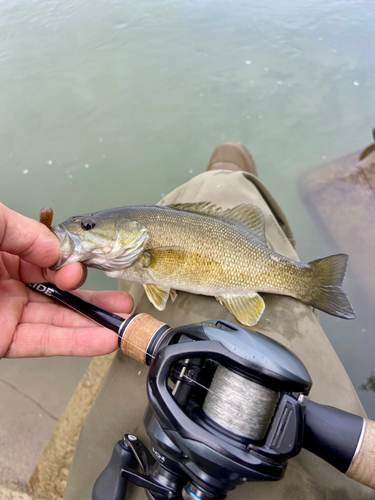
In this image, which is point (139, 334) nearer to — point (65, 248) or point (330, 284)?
point (65, 248)

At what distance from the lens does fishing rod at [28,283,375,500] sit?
0.89 meters

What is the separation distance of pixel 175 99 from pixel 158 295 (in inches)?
144

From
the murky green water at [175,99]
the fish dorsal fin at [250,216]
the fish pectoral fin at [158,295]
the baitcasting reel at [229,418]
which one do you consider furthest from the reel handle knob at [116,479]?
the murky green water at [175,99]

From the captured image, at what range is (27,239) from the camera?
1.39m

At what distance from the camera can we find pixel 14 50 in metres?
5.03

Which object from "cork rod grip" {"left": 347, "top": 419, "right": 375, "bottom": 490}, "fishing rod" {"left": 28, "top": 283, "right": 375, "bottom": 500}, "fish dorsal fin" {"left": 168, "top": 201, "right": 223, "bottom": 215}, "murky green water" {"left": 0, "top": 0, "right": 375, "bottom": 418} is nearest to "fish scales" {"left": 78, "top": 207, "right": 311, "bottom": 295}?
"fish dorsal fin" {"left": 168, "top": 201, "right": 223, "bottom": 215}

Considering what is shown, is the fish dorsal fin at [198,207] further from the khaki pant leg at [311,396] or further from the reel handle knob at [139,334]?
the reel handle knob at [139,334]

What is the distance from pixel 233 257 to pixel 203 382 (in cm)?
81

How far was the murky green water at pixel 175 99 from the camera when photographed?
3.70 m

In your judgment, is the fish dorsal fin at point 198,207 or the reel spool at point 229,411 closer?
the reel spool at point 229,411

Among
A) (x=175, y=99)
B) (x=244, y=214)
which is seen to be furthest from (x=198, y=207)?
(x=175, y=99)

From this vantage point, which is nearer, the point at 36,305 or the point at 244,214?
the point at 36,305

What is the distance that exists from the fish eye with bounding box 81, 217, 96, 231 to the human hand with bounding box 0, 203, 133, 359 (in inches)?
7.3

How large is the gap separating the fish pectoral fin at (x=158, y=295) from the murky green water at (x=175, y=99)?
151 centimetres
